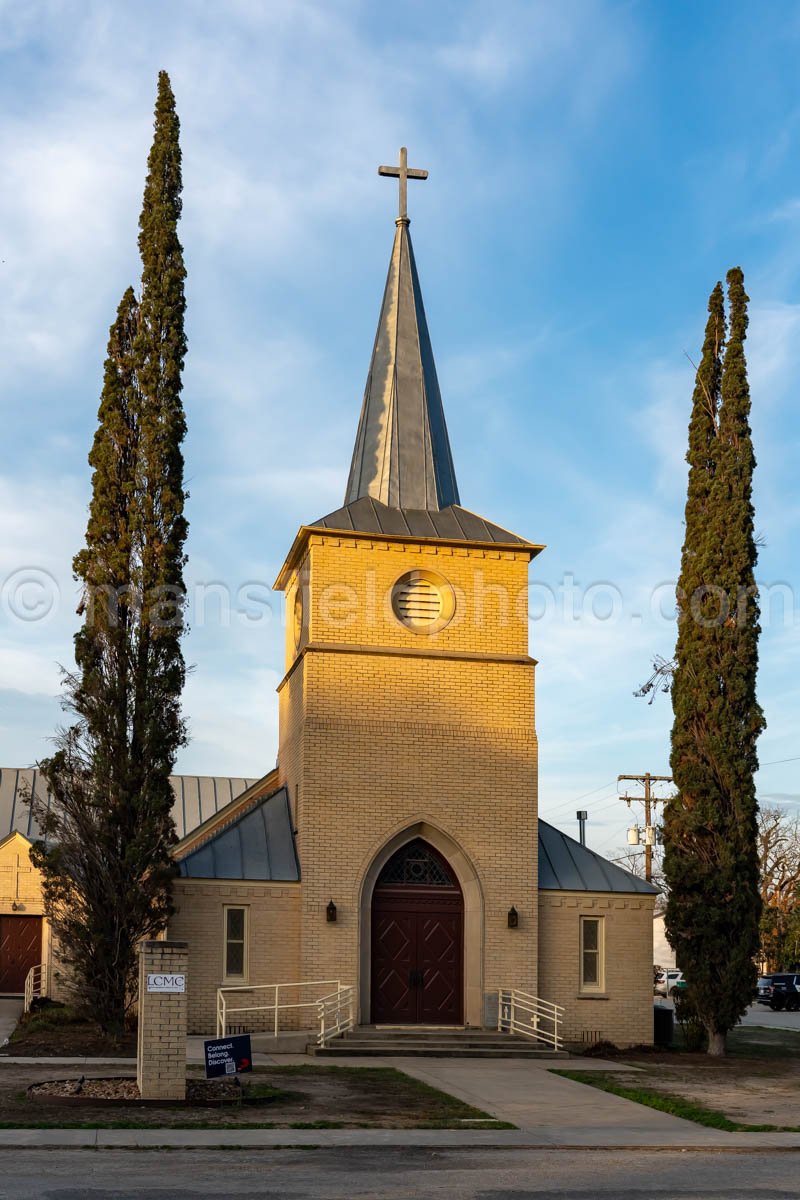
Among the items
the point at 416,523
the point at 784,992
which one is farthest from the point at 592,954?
the point at 784,992

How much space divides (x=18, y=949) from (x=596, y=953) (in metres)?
18.1

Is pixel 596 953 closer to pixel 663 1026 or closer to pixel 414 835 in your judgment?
pixel 663 1026

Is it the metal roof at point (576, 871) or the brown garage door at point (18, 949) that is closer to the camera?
the metal roof at point (576, 871)

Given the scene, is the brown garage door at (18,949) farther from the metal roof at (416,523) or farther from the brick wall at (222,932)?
the metal roof at (416,523)

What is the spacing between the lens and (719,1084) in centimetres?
1834

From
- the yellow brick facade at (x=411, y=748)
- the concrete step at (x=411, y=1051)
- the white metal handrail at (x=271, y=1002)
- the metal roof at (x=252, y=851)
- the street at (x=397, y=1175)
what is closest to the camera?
the street at (x=397, y=1175)

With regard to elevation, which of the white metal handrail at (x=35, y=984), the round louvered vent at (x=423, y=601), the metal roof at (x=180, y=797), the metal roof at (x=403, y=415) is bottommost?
the white metal handrail at (x=35, y=984)

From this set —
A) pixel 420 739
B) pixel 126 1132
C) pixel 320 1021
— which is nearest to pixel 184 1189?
pixel 126 1132

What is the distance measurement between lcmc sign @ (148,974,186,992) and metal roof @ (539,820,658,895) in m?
10.2

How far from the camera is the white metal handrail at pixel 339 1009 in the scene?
21.6 m

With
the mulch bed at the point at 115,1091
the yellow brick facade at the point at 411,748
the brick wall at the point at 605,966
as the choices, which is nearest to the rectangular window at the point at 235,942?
the yellow brick facade at the point at 411,748

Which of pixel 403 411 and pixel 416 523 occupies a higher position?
pixel 403 411

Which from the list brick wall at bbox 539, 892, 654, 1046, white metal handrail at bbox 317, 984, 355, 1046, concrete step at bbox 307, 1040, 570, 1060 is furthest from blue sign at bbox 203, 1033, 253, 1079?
brick wall at bbox 539, 892, 654, 1046

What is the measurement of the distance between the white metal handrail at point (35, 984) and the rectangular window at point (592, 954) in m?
11.5
